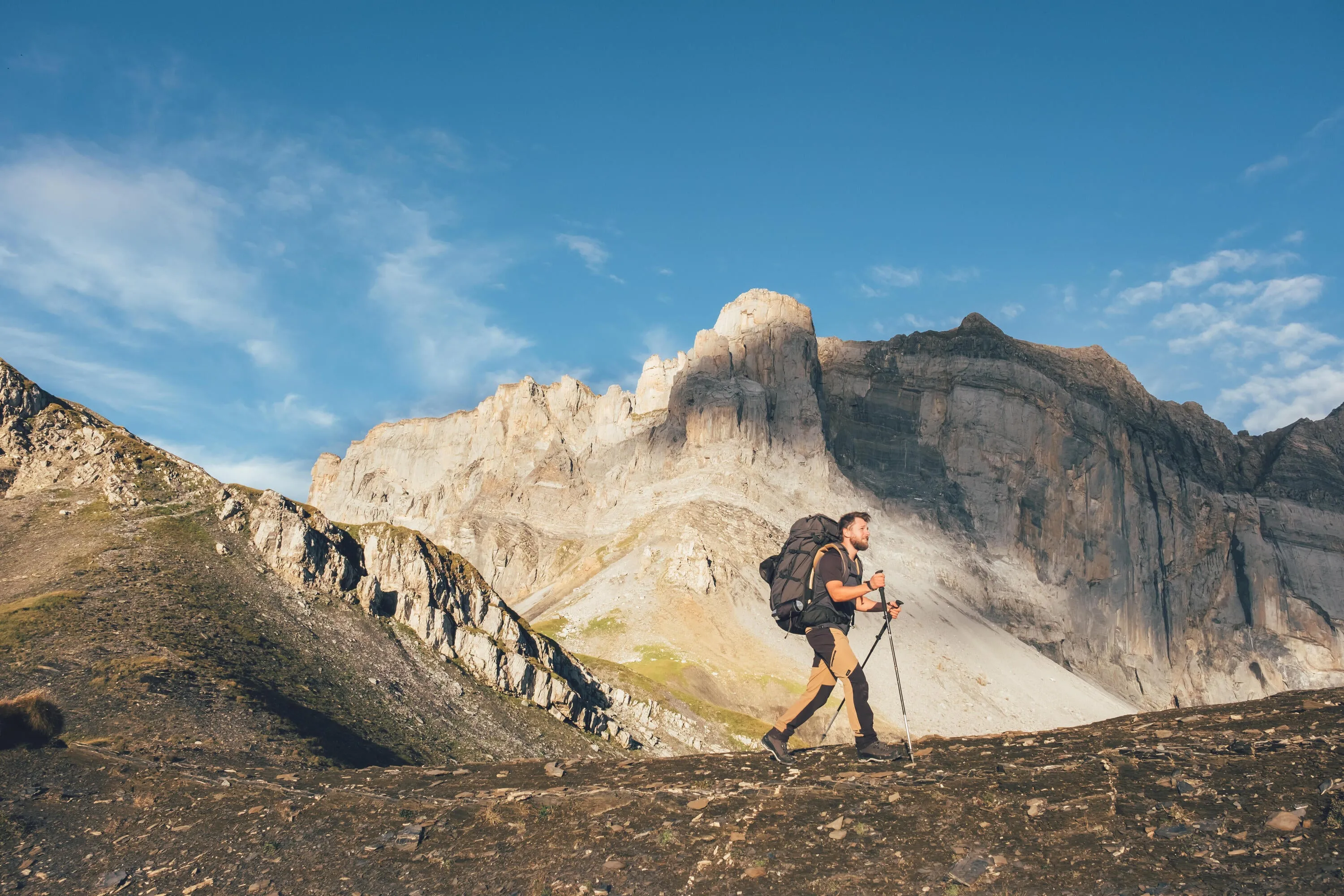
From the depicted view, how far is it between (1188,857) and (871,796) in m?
3.95

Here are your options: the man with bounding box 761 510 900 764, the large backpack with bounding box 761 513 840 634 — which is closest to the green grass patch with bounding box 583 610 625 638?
the man with bounding box 761 510 900 764

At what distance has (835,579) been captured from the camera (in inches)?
545

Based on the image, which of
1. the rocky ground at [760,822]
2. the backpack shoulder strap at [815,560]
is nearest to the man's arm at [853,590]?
the backpack shoulder strap at [815,560]

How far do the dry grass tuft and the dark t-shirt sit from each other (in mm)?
16026

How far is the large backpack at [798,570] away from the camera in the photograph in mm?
13969

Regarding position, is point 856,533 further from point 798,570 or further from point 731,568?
point 731,568

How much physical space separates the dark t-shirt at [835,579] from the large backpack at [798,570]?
145mm

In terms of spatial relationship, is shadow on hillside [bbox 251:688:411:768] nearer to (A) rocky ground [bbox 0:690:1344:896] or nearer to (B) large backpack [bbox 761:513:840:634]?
(A) rocky ground [bbox 0:690:1344:896]

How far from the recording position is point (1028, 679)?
13350 cm

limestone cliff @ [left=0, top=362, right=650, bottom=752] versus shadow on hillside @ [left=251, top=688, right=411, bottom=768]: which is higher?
limestone cliff @ [left=0, top=362, right=650, bottom=752]

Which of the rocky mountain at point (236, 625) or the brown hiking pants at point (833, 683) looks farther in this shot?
the rocky mountain at point (236, 625)

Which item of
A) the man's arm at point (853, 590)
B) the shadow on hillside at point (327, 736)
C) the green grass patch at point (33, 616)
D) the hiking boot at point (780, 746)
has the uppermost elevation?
the man's arm at point (853, 590)

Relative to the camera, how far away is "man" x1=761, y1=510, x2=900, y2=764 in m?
13.6

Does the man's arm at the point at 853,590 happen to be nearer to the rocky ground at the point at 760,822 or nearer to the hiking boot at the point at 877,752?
the hiking boot at the point at 877,752
